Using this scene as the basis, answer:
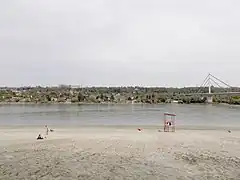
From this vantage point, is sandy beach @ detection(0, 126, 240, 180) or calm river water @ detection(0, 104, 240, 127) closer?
sandy beach @ detection(0, 126, 240, 180)

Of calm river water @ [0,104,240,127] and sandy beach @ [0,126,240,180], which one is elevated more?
sandy beach @ [0,126,240,180]

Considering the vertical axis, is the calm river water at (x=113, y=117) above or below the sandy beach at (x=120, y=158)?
below

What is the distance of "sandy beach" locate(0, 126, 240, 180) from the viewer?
12.9 meters

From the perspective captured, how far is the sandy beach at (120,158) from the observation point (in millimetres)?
12891

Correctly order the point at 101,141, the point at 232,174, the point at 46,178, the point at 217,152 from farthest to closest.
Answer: the point at 101,141
the point at 217,152
the point at 232,174
the point at 46,178

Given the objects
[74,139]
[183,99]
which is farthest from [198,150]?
[183,99]

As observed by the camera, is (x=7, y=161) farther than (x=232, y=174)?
Yes

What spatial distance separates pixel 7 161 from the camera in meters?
14.9

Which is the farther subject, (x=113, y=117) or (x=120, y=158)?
(x=113, y=117)

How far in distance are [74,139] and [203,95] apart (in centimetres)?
8298

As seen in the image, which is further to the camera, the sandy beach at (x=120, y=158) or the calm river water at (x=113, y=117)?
the calm river water at (x=113, y=117)

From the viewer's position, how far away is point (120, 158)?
15961mm

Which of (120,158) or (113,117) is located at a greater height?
(120,158)

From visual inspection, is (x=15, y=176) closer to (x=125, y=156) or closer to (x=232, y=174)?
(x=125, y=156)
